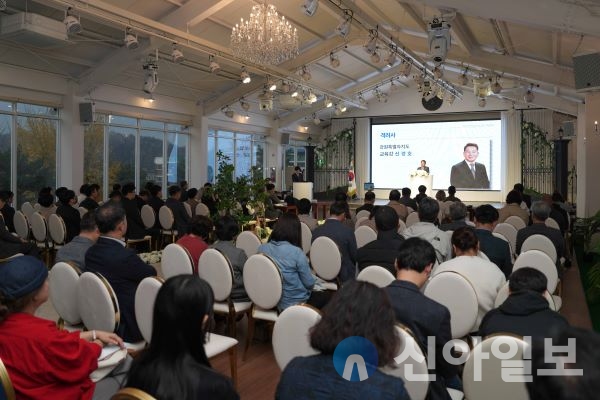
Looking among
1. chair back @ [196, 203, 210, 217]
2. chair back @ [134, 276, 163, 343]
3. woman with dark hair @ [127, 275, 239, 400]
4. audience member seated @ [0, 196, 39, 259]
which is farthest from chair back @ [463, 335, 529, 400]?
chair back @ [196, 203, 210, 217]

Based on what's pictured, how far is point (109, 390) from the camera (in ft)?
7.79

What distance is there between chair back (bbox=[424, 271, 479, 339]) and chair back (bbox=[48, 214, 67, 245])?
5.38 m

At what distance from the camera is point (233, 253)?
4.18 meters

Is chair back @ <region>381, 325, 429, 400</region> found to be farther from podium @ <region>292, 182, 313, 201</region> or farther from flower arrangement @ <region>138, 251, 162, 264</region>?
podium @ <region>292, 182, 313, 201</region>

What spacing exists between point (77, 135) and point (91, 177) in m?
1.19

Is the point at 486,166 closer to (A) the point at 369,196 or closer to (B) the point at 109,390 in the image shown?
(A) the point at 369,196

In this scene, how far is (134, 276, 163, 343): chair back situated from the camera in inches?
113

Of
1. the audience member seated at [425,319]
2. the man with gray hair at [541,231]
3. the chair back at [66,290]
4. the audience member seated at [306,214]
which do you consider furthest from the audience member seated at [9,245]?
the man with gray hair at [541,231]

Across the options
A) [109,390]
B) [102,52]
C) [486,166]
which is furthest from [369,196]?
[486,166]

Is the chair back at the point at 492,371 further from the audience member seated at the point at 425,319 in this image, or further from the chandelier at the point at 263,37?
the chandelier at the point at 263,37

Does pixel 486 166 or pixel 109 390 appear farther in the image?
pixel 486 166

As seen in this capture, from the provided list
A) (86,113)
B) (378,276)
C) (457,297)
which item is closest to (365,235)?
(378,276)

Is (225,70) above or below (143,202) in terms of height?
above

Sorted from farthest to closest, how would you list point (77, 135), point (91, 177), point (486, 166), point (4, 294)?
point (486, 166) → point (91, 177) → point (77, 135) → point (4, 294)
